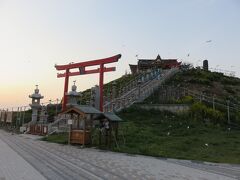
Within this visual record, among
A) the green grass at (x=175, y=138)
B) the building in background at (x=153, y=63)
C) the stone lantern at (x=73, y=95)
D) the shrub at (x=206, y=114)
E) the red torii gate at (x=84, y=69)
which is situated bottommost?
the green grass at (x=175, y=138)

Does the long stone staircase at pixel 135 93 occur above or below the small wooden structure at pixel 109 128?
above

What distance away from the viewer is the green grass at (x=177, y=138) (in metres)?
17.2

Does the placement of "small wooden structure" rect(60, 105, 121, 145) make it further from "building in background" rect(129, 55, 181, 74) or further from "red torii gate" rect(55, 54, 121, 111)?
"building in background" rect(129, 55, 181, 74)

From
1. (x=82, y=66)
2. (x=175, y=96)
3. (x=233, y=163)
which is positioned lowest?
(x=233, y=163)

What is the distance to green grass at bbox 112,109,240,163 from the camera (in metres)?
17.2

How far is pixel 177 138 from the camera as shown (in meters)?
20.9

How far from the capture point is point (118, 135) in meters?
22.2

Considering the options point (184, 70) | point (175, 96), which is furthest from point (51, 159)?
point (184, 70)

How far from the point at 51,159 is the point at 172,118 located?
48.7ft

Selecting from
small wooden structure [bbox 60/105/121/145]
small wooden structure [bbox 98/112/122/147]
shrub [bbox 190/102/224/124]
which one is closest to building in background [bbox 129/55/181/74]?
shrub [bbox 190/102/224/124]

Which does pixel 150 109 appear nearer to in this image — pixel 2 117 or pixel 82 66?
pixel 82 66

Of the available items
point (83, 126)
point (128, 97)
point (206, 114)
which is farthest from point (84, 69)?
point (83, 126)

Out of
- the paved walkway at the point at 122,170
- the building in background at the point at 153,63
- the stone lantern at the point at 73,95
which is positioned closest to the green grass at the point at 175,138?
the paved walkway at the point at 122,170

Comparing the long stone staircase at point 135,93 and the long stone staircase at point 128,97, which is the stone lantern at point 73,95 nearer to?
the long stone staircase at point 128,97
